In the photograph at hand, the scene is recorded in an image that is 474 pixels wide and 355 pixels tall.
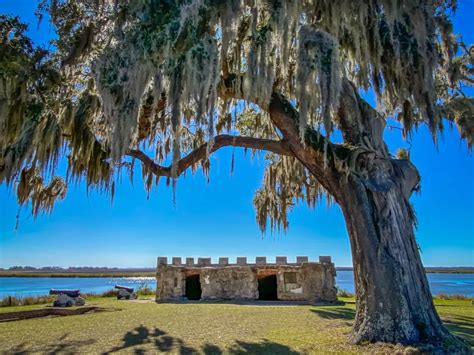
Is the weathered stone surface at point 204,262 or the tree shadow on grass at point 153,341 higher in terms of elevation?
the weathered stone surface at point 204,262

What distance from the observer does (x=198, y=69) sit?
5938mm

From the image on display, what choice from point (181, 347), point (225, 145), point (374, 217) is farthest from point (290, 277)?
point (181, 347)

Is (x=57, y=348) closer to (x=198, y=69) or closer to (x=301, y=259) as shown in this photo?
(x=198, y=69)

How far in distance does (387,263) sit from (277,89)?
13.7ft

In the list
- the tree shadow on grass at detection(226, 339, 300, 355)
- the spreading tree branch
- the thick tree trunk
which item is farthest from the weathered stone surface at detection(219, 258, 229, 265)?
the thick tree trunk

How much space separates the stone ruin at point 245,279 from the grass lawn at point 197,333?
387 cm

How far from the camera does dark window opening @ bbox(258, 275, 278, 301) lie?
15663 millimetres

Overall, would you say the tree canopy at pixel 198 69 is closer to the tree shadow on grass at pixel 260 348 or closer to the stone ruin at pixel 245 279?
the tree shadow on grass at pixel 260 348

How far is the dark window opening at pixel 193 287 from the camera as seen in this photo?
52.3ft

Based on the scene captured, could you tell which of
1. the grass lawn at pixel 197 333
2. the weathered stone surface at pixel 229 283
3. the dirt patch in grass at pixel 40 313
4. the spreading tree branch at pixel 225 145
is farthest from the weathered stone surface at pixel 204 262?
the spreading tree branch at pixel 225 145

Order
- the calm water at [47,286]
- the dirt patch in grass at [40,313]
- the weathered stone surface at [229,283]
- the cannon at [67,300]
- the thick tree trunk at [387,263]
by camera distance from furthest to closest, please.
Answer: the calm water at [47,286] < the weathered stone surface at [229,283] < the cannon at [67,300] < the dirt patch in grass at [40,313] < the thick tree trunk at [387,263]

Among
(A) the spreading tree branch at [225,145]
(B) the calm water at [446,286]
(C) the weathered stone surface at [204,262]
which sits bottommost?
(B) the calm water at [446,286]

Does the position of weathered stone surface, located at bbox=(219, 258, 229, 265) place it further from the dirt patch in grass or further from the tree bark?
the tree bark

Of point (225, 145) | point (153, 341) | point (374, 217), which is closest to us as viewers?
point (153, 341)
